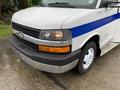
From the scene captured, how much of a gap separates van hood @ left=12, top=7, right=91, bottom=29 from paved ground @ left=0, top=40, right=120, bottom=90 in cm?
113

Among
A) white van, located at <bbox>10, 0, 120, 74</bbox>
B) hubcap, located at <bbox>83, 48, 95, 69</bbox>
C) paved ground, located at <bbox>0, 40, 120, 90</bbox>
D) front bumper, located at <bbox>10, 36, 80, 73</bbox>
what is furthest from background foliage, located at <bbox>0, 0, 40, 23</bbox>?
front bumper, located at <bbox>10, 36, 80, 73</bbox>

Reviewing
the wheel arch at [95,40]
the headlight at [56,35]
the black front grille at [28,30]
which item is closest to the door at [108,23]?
the wheel arch at [95,40]

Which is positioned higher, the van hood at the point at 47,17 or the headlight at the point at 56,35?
the van hood at the point at 47,17

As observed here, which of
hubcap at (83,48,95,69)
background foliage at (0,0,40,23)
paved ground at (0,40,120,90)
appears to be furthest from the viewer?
background foliage at (0,0,40,23)

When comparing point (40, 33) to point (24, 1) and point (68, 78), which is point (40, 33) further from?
point (24, 1)

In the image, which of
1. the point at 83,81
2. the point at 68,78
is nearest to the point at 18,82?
the point at 68,78

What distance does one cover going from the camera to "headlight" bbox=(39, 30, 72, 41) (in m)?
3.18

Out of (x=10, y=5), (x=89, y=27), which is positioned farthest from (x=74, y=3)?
(x=10, y=5)

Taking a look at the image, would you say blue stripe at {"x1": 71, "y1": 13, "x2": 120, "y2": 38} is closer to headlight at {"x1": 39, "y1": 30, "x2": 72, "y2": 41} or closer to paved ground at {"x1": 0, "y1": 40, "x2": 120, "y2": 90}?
headlight at {"x1": 39, "y1": 30, "x2": 72, "y2": 41}

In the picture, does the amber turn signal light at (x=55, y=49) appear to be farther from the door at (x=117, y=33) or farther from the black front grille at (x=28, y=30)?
the door at (x=117, y=33)

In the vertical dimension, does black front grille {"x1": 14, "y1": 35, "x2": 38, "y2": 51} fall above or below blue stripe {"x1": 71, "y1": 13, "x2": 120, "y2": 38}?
below

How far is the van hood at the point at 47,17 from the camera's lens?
322 cm

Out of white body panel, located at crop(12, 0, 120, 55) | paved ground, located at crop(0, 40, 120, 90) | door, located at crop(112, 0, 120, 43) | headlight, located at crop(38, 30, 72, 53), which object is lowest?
paved ground, located at crop(0, 40, 120, 90)

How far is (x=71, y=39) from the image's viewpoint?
3254 millimetres
